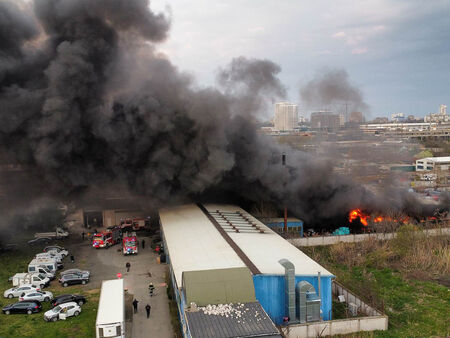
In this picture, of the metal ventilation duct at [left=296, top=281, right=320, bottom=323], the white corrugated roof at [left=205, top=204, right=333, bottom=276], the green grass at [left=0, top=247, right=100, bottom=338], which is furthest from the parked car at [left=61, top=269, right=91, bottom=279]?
the metal ventilation duct at [left=296, top=281, right=320, bottom=323]

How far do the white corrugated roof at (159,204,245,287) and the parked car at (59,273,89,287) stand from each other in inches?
214

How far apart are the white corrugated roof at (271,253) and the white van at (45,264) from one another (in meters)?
11.6

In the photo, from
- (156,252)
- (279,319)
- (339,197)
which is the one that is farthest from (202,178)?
(279,319)

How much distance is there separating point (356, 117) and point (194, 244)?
23488 mm

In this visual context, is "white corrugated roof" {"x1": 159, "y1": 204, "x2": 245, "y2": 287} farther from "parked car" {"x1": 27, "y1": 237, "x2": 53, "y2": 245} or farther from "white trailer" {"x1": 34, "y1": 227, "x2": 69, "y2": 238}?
"parked car" {"x1": 27, "y1": 237, "x2": 53, "y2": 245}

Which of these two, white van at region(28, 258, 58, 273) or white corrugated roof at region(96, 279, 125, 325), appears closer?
white corrugated roof at region(96, 279, 125, 325)

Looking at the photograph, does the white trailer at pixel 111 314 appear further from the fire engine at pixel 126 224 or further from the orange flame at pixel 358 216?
the orange flame at pixel 358 216

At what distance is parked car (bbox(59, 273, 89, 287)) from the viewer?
928 inches

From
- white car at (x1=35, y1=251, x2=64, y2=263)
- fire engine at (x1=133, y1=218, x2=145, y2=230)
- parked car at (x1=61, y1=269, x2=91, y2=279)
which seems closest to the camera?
parked car at (x1=61, y1=269, x2=91, y2=279)

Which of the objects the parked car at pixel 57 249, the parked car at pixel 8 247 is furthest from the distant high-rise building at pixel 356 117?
the parked car at pixel 8 247

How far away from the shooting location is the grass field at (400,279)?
17.8 m

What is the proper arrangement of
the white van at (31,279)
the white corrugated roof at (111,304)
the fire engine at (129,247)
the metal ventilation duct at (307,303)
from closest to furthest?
1. the white corrugated roof at (111,304)
2. the metal ventilation duct at (307,303)
3. the white van at (31,279)
4. the fire engine at (129,247)

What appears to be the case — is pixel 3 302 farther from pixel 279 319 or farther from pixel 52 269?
pixel 279 319

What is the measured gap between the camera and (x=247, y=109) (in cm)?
3591
